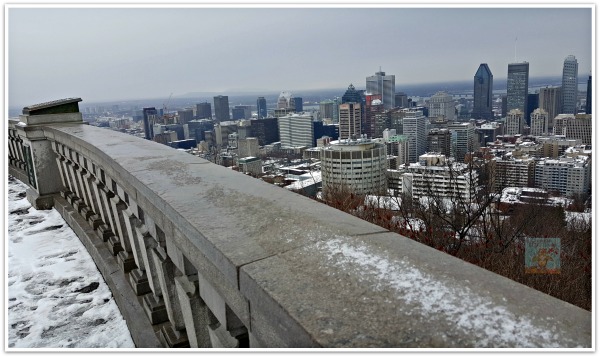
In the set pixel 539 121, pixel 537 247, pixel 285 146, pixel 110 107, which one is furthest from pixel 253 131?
pixel 537 247

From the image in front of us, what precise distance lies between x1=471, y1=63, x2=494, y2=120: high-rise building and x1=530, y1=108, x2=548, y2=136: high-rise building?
524cm

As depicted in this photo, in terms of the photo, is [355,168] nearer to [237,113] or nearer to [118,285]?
[118,285]

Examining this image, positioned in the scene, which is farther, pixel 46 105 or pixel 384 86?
pixel 384 86

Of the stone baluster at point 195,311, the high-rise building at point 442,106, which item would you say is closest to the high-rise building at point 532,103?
the high-rise building at point 442,106

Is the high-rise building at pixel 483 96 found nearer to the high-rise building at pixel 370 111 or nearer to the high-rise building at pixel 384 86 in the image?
the high-rise building at pixel 370 111

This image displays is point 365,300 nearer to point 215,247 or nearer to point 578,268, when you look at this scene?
point 215,247

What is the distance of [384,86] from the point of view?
394ft

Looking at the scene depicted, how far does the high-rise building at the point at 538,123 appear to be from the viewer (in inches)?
2271

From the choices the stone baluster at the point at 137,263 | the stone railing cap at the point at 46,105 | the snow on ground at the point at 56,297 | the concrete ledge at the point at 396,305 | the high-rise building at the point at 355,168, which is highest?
the stone railing cap at the point at 46,105

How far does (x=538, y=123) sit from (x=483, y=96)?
8676 mm

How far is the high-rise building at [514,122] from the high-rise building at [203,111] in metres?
43.9

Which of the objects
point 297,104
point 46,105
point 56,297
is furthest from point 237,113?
point 56,297

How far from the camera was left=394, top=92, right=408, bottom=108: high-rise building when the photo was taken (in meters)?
110

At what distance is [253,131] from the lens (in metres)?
87.8
